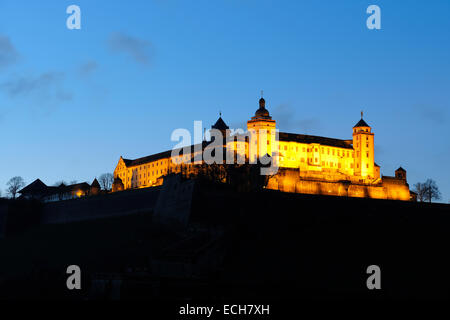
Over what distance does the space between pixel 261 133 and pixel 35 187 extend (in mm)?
36574

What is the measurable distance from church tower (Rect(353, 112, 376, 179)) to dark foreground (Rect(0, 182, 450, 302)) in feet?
99.6

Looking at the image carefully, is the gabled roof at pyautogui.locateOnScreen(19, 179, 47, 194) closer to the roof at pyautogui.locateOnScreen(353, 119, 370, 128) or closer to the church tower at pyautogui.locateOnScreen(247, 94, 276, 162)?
the church tower at pyautogui.locateOnScreen(247, 94, 276, 162)

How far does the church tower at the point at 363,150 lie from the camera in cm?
9025

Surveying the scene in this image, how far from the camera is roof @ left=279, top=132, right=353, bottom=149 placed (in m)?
88.5

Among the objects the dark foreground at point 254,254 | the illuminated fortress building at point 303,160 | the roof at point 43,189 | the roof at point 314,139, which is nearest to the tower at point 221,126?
the illuminated fortress building at point 303,160

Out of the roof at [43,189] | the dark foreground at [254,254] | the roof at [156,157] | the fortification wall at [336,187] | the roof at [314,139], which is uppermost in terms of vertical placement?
the roof at [314,139]

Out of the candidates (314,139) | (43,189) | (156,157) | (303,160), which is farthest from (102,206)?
(43,189)

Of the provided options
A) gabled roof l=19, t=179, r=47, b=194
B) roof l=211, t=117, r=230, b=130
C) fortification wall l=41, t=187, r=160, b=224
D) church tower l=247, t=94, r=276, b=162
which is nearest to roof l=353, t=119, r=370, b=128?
church tower l=247, t=94, r=276, b=162

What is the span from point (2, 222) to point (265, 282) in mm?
40857

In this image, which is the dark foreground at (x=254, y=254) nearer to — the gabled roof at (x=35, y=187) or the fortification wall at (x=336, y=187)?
the fortification wall at (x=336, y=187)

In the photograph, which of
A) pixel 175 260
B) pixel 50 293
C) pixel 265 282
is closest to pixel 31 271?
pixel 50 293

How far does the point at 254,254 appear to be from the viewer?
152 ft

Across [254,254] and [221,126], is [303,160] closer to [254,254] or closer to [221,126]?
[221,126]

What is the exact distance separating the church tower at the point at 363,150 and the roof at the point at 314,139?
1.45 metres
